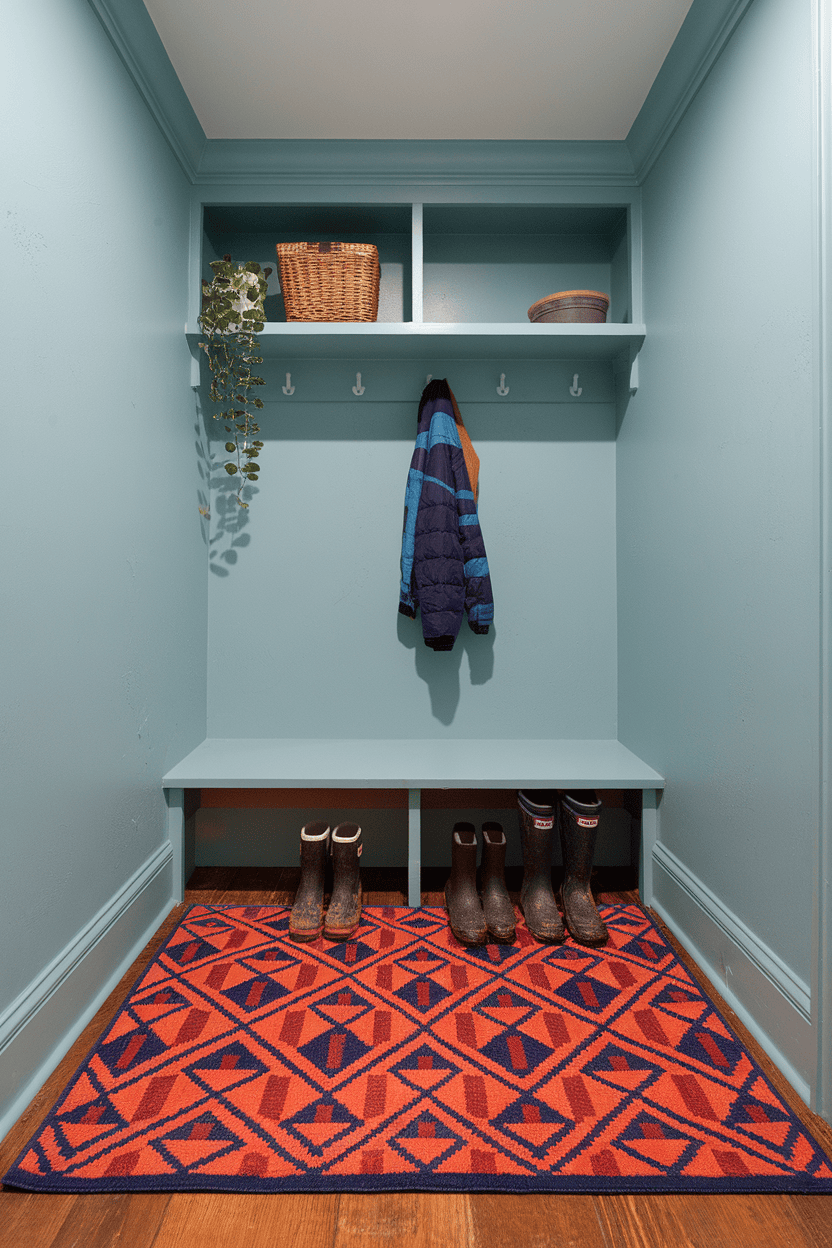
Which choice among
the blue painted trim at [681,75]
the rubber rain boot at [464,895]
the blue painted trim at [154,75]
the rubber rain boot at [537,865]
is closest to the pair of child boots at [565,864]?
the rubber rain boot at [537,865]

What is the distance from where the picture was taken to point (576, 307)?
203 centimetres

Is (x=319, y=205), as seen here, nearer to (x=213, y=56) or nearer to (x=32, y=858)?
(x=213, y=56)

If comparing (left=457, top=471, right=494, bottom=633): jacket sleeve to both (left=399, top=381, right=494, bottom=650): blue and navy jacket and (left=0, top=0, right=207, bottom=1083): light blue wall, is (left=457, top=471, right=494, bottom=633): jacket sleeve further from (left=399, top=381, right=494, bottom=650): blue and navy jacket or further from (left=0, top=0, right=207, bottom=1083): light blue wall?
(left=0, top=0, right=207, bottom=1083): light blue wall

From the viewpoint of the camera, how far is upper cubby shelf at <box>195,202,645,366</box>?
6.77 ft

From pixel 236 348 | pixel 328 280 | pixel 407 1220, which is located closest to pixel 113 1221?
pixel 407 1220

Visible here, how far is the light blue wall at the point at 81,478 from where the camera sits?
120 cm

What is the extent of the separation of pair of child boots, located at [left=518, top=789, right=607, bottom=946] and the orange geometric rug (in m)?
0.08

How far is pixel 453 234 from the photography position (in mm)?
2293

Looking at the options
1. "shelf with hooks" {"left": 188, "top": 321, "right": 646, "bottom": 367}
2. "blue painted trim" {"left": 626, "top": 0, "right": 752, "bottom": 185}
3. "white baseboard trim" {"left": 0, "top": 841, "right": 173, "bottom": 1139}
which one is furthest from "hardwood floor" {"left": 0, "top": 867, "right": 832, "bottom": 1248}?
"blue painted trim" {"left": 626, "top": 0, "right": 752, "bottom": 185}

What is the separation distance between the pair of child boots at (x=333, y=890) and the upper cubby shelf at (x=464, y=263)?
59.0 inches

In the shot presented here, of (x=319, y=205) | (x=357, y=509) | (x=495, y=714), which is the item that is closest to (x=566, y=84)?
(x=319, y=205)

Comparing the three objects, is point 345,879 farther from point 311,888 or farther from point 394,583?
point 394,583

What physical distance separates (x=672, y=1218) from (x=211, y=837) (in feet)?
5.52

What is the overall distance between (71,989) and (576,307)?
221 centimetres
